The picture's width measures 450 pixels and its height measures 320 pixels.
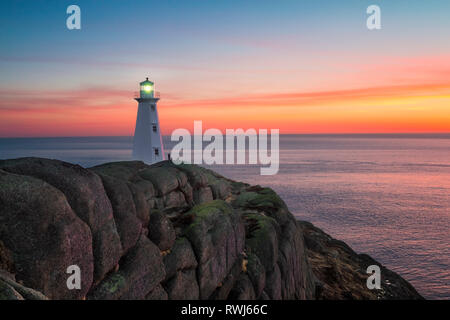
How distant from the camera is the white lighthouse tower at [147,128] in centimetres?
5022

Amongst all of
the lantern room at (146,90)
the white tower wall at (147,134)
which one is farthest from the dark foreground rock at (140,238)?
the lantern room at (146,90)

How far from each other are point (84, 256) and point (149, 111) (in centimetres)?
4329

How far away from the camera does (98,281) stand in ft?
31.4

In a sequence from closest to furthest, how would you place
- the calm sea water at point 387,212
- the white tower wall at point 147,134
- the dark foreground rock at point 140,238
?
the dark foreground rock at point 140,238
the calm sea water at point 387,212
the white tower wall at point 147,134

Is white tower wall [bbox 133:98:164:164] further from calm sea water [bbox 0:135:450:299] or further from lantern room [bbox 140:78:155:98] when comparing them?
calm sea water [bbox 0:135:450:299]

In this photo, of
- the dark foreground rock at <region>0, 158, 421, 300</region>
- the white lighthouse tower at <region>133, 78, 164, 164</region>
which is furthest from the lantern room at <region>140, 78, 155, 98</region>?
the dark foreground rock at <region>0, 158, 421, 300</region>

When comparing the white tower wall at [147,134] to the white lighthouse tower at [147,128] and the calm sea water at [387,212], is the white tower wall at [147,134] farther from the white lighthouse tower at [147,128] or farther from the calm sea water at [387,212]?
the calm sea water at [387,212]

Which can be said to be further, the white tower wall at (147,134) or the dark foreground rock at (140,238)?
the white tower wall at (147,134)

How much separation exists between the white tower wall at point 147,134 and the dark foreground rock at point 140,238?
96.1 ft

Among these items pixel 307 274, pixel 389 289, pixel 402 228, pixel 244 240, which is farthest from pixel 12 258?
pixel 402 228

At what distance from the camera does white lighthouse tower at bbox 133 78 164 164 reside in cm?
5022

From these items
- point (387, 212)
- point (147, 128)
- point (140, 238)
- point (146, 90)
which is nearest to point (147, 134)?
point (147, 128)

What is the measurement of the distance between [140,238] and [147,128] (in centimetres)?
4073
